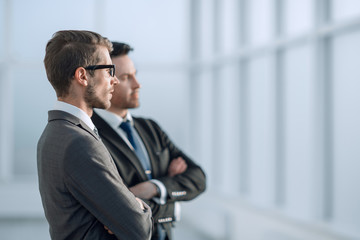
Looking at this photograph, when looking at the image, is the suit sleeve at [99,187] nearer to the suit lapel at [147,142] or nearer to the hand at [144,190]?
the hand at [144,190]

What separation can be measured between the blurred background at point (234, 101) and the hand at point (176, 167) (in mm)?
1580

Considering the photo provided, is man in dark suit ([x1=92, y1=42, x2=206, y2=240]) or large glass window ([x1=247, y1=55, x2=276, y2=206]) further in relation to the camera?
large glass window ([x1=247, y1=55, x2=276, y2=206])

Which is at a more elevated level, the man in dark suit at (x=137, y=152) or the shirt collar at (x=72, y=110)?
the shirt collar at (x=72, y=110)

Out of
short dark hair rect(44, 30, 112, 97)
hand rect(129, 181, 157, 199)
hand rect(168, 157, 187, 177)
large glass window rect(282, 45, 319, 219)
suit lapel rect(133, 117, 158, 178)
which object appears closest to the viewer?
short dark hair rect(44, 30, 112, 97)

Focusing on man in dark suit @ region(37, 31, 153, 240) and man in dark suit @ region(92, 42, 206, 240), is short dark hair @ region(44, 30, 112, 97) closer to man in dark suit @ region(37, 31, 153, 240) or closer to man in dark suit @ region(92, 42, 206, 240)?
man in dark suit @ region(37, 31, 153, 240)

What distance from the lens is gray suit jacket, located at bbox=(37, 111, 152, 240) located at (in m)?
1.36

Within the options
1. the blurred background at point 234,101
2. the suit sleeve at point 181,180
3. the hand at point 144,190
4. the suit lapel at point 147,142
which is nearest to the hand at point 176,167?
the suit sleeve at point 181,180

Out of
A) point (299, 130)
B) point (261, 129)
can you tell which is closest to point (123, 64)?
point (299, 130)

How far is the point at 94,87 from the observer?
5.01 feet

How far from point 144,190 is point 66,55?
0.80 metres

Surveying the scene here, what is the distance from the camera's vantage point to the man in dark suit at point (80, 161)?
137 cm

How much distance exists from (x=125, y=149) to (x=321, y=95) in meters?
2.22

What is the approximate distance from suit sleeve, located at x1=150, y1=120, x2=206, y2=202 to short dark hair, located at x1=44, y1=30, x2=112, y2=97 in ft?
2.84

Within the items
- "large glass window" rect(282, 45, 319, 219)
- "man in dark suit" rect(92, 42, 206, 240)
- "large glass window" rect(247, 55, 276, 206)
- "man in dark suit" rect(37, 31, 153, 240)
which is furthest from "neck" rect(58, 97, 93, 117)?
"large glass window" rect(247, 55, 276, 206)
